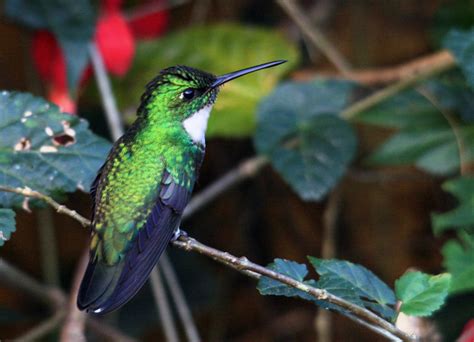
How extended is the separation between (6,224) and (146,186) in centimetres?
27

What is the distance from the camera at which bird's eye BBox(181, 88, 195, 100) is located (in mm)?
1508

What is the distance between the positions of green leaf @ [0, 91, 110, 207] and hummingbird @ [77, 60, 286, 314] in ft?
0.12

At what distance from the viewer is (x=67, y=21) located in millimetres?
2047

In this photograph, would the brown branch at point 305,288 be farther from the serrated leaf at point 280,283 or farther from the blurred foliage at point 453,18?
the blurred foliage at point 453,18

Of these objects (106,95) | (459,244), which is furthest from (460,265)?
(106,95)

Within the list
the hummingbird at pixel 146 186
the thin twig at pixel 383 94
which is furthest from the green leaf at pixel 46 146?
the thin twig at pixel 383 94

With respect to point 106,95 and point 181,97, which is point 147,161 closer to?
point 181,97

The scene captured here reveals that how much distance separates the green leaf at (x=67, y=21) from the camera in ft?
6.45

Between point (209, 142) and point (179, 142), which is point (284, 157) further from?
point (209, 142)

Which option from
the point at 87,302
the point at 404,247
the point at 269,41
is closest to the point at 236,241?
the point at 404,247

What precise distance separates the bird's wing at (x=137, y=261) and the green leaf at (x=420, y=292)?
0.35 meters

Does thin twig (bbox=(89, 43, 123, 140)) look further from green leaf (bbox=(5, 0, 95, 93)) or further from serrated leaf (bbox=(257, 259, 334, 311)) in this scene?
serrated leaf (bbox=(257, 259, 334, 311))

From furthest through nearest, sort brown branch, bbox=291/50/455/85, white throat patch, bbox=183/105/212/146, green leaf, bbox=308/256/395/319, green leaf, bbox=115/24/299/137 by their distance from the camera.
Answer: green leaf, bbox=115/24/299/137 → brown branch, bbox=291/50/455/85 → white throat patch, bbox=183/105/212/146 → green leaf, bbox=308/256/395/319

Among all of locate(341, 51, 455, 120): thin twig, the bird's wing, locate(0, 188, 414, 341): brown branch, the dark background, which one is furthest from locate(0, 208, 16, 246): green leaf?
the dark background
